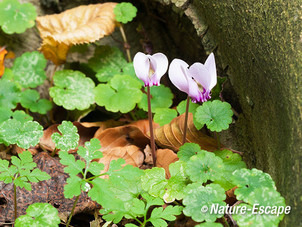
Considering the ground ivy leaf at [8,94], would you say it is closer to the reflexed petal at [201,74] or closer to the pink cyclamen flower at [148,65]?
the pink cyclamen flower at [148,65]

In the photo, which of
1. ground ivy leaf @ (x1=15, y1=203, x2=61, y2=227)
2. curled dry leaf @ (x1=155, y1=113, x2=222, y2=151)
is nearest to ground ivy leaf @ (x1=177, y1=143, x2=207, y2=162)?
curled dry leaf @ (x1=155, y1=113, x2=222, y2=151)

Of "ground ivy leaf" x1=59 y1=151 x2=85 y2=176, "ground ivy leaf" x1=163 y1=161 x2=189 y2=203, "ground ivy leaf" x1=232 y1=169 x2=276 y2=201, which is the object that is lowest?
"ground ivy leaf" x1=163 y1=161 x2=189 y2=203

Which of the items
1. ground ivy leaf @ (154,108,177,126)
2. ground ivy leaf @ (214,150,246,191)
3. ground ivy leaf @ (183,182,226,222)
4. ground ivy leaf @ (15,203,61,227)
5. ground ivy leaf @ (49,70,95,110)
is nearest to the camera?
ground ivy leaf @ (183,182,226,222)

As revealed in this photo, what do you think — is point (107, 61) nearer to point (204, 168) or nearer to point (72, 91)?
point (72, 91)

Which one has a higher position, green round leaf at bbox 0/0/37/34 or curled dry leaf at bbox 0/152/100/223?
green round leaf at bbox 0/0/37/34

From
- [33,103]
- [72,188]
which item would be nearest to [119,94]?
[33,103]

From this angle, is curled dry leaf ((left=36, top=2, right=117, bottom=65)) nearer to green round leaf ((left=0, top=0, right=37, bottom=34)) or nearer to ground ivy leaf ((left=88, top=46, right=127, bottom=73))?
green round leaf ((left=0, top=0, right=37, bottom=34))

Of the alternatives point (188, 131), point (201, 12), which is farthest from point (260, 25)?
point (188, 131)
